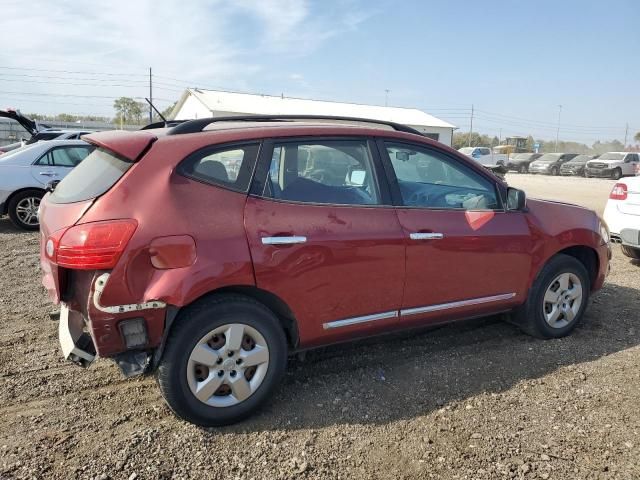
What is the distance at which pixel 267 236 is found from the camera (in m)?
2.97

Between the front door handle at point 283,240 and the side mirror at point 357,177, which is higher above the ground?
the side mirror at point 357,177

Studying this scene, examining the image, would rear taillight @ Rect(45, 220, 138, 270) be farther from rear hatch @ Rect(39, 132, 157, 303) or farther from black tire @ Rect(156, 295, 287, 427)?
black tire @ Rect(156, 295, 287, 427)

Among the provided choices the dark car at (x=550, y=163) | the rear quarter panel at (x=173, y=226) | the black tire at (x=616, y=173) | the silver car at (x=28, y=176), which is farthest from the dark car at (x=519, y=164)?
the rear quarter panel at (x=173, y=226)

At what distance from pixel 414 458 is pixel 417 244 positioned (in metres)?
1.38

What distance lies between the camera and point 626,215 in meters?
6.80

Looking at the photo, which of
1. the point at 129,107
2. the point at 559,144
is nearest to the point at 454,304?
the point at 129,107

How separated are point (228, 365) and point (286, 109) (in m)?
36.4

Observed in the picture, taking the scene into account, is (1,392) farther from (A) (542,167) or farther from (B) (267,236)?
(A) (542,167)

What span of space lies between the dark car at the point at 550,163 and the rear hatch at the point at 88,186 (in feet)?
124

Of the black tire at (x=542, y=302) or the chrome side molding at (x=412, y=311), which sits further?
the black tire at (x=542, y=302)

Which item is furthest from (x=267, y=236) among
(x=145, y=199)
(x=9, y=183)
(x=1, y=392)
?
(x=9, y=183)

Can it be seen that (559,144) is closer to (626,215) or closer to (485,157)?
(485,157)

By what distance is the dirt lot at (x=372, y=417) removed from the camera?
8.80 feet

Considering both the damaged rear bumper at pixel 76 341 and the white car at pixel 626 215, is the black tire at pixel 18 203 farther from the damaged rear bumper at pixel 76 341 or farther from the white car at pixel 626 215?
the white car at pixel 626 215
